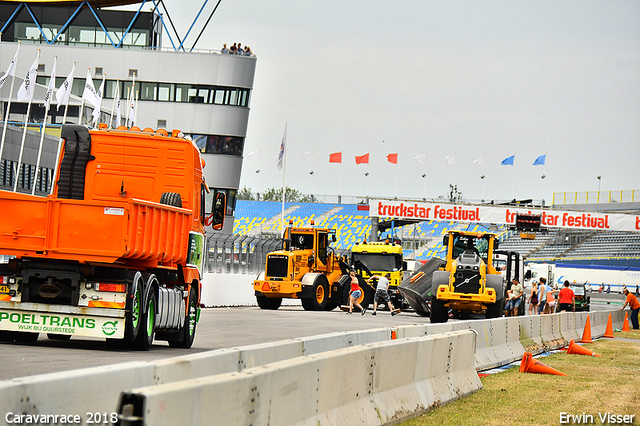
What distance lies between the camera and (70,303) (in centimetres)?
1288

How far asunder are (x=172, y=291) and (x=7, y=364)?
423 centimetres

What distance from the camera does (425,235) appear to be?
88.4 m

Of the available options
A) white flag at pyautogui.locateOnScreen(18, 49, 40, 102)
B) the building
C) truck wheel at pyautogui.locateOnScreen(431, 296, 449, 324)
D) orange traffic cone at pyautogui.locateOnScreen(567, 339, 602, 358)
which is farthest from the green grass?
the building

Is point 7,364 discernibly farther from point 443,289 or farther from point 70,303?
point 443,289

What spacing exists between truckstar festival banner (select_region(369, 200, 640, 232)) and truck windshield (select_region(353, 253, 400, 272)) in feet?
57.8

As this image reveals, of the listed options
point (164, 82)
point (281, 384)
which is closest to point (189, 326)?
point (281, 384)

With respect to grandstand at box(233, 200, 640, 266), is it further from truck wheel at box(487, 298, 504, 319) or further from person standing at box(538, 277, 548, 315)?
truck wheel at box(487, 298, 504, 319)

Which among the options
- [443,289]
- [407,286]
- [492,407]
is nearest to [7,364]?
[492,407]

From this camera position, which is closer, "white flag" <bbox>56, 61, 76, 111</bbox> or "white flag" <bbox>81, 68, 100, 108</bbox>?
"white flag" <bbox>56, 61, 76, 111</bbox>

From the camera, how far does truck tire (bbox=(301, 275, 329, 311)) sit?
3334cm

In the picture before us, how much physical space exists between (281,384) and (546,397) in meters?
5.83

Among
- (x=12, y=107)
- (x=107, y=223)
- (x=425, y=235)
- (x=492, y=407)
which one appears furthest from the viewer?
(x=425, y=235)

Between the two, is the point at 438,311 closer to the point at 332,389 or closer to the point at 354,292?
the point at 354,292

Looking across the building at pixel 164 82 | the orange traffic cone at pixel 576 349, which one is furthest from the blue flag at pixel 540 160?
the orange traffic cone at pixel 576 349
